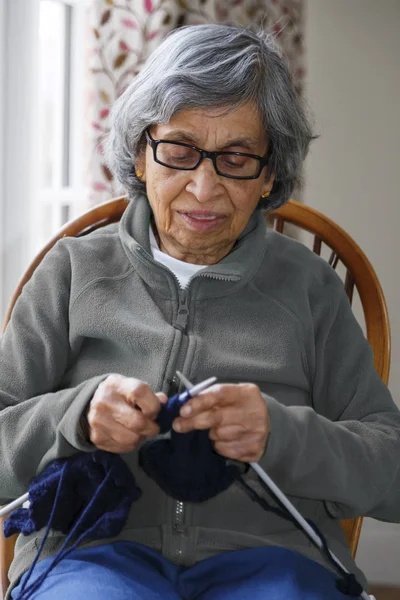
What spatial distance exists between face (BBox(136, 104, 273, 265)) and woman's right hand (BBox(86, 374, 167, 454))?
346 mm

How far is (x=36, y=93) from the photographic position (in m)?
1.85

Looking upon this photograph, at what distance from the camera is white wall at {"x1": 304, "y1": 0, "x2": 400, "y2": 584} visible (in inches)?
99.8

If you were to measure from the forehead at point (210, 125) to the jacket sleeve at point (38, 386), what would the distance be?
0.28m

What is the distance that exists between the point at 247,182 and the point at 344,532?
0.60 metres

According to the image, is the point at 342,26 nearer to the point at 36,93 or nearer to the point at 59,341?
the point at 36,93

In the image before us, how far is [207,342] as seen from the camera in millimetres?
1303

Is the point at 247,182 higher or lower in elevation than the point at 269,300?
higher

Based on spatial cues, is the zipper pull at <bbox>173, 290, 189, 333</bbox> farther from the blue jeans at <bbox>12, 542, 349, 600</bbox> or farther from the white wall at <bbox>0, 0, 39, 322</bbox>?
the white wall at <bbox>0, 0, 39, 322</bbox>

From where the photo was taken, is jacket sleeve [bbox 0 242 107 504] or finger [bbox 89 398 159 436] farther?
jacket sleeve [bbox 0 242 107 504]

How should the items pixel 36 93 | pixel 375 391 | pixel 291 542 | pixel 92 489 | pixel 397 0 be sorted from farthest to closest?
pixel 397 0 < pixel 36 93 < pixel 375 391 < pixel 291 542 < pixel 92 489

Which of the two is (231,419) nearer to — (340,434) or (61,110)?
(340,434)

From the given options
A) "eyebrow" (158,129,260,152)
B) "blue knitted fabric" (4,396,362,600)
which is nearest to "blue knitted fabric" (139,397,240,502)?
"blue knitted fabric" (4,396,362,600)

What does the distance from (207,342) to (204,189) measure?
0.77ft

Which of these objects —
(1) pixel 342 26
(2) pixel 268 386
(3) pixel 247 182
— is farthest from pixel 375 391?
(1) pixel 342 26
